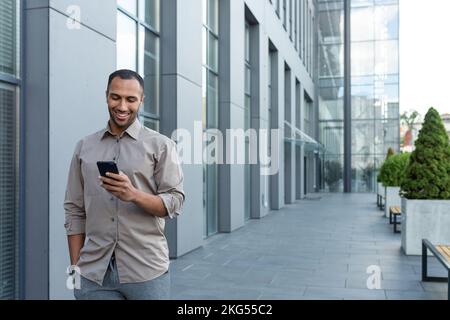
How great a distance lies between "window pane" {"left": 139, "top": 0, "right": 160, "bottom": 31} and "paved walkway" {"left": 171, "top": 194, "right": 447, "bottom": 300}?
439 cm

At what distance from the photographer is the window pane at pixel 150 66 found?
8648 mm

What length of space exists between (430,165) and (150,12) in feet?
19.7

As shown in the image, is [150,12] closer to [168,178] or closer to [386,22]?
[168,178]

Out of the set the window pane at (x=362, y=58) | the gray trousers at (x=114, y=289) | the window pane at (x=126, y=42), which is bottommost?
the gray trousers at (x=114, y=289)

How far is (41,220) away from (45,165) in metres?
0.54

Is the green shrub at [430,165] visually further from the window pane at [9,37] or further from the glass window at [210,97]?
the window pane at [9,37]

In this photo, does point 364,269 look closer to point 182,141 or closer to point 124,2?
point 182,141

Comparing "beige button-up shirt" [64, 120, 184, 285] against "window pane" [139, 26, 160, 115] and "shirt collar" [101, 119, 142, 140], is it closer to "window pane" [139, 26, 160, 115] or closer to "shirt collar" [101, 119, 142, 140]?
"shirt collar" [101, 119, 142, 140]

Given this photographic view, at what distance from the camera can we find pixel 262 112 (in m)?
16.7

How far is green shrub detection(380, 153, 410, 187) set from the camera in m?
15.6

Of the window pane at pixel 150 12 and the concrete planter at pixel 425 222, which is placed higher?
the window pane at pixel 150 12

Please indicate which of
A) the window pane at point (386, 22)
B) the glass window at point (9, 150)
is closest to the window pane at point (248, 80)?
the glass window at point (9, 150)

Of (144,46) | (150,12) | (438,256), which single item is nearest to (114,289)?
(438,256)

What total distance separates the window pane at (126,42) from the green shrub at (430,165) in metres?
5.59
